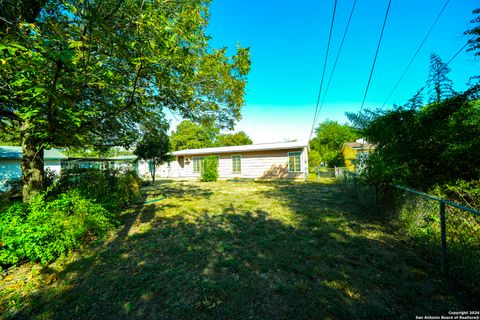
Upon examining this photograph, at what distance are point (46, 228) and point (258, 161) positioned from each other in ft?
44.4

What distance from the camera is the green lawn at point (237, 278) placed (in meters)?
1.97

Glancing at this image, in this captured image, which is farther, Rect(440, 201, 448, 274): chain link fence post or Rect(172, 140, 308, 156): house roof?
Rect(172, 140, 308, 156): house roof

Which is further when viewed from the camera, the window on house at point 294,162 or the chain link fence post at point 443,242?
the window on house at point 294,162

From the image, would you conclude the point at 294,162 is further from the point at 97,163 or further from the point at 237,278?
the point at 97,163

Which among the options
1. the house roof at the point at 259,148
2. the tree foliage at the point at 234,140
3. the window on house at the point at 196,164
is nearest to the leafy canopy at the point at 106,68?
the house roof at the point at 259,148

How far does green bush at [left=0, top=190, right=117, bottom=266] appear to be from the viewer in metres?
2.78

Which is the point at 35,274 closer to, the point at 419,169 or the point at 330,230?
the point at 330,230

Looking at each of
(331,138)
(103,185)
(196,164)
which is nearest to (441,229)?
(103,185)

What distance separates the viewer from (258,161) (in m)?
15.6

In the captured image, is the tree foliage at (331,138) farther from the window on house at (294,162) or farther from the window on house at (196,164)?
the window on house at (196,164)

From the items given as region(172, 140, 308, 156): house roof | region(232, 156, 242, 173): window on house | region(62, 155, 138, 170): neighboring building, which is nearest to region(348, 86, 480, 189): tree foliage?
region(62, 155, 138, 170): neighboring building

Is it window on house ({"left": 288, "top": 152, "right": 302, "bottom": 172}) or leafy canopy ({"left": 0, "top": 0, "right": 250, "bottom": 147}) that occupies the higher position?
leafy canopy ({"left": 0, "top": 0, "right": 250, "bottom": 147})

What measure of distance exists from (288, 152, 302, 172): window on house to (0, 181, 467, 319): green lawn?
1010 centimetres

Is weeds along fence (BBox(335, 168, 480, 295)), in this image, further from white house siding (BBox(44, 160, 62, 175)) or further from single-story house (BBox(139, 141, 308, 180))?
white house siding (BBox(44, 160, 62, 175))
